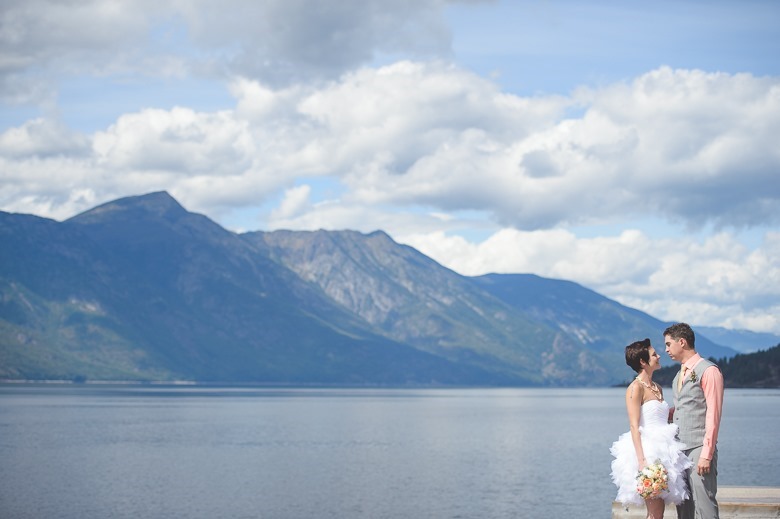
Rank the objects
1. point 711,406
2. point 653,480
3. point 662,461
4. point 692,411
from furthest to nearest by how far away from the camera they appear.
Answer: point 692,411, point 662,461, point 653,480, point 711,406

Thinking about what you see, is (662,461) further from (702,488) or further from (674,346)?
(674,346)

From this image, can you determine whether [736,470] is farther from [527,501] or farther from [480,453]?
[480,453]

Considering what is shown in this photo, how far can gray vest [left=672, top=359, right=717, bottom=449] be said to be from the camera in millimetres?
20297

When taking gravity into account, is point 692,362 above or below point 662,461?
above

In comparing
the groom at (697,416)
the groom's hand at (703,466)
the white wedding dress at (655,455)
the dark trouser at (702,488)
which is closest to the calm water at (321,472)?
the white wedding dress at (655,455)

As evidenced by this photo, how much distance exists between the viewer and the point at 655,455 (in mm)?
20281

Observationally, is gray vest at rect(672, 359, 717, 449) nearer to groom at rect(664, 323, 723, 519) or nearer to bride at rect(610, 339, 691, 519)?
groom at rect(664, 323, 723, 519)

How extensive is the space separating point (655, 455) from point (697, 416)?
120 centimetres

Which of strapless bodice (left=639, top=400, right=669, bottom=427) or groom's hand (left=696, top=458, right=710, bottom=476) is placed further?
strapless bodice (left=639, top=400, right=669, bottom=427)

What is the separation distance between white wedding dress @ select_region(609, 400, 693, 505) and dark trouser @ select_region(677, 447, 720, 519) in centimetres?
15

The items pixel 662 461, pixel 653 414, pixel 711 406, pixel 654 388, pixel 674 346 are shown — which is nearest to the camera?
pixel 711 406

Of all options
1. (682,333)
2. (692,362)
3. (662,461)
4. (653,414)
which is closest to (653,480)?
(662,461)

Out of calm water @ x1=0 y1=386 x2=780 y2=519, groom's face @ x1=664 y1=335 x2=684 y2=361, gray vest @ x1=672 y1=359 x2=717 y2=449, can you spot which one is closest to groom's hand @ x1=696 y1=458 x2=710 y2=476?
gray vest @ x1=672 y1=359 x2=717 y2=449

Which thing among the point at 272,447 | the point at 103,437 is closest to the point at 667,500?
the point at 272,447
